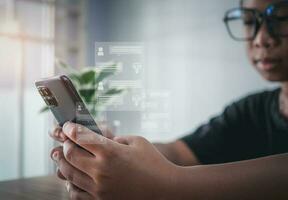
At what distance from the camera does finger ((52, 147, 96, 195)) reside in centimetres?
38

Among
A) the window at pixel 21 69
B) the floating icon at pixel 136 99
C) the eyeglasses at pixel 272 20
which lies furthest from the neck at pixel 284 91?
the window at pixel 21 69

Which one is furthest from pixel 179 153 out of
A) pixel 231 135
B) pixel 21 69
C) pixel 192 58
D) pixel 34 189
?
pixel 21 69

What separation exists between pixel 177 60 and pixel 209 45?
211 mm

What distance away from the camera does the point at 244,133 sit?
0.87m

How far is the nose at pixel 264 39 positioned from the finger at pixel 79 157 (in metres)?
0.52

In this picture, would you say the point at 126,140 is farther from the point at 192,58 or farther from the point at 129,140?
the point at 192,58

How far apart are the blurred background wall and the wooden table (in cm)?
61

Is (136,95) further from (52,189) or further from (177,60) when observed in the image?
(177,60)

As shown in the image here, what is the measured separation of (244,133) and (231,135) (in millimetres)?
30

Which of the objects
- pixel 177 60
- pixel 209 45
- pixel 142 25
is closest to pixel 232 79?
pixel 209 45

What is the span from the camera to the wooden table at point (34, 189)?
2.07 ft

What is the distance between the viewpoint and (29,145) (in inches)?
97.2

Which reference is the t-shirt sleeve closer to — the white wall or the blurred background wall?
the blurred background wall

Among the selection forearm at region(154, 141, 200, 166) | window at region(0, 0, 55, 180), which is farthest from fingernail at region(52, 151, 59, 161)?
window at region(0, 0, 55, 180)
